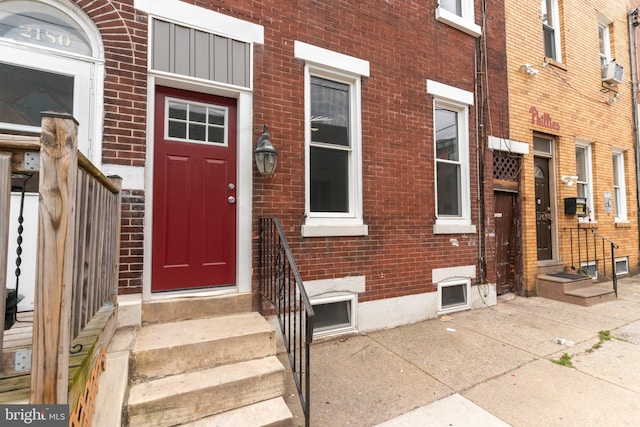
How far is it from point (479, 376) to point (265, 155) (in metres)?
3.04

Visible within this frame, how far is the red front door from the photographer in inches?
126

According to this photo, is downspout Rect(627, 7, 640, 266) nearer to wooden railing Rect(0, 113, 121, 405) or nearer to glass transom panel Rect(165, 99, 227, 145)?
glass transom panel Rect(165, 99, 227, 145)

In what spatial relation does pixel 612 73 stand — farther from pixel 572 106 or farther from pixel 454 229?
pixel 454 229

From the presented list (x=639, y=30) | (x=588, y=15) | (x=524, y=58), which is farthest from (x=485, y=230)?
(x=639, y=30)

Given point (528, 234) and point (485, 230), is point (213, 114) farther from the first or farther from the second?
point (528, 234)

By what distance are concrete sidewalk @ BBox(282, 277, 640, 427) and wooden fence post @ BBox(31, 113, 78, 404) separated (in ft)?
5.78

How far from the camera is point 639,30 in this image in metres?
8.78

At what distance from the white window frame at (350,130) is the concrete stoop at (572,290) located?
13.3ft

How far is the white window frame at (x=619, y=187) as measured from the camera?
8.11 meters

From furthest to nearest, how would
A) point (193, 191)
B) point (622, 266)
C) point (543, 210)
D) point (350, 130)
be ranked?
point (622, 266) < point (543, 210) < point (350, 130) < point (193, 191)

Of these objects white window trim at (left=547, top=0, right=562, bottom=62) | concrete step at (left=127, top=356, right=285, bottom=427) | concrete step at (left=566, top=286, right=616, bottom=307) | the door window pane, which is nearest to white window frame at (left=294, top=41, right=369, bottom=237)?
concrete step at (left=127, top=356, right=285, bottom=427)

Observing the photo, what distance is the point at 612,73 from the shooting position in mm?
7516

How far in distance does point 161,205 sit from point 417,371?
3027 mm

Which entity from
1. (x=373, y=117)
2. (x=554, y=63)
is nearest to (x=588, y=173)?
(x=554, y=63)
